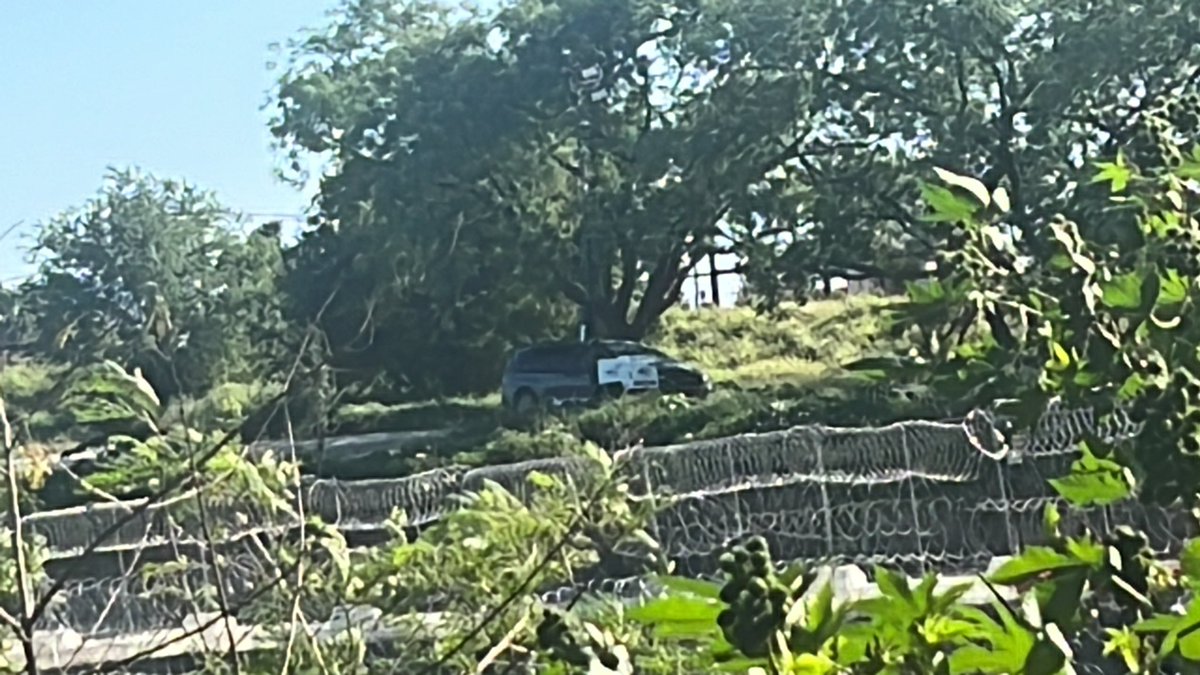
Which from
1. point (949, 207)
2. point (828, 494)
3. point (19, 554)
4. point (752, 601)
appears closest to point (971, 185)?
point (949, 207)

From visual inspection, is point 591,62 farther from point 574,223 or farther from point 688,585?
point 688,585

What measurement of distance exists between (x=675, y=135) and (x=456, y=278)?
1.60 m

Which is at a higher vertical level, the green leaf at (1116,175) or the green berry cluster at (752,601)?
the green leaf at (1116,175)

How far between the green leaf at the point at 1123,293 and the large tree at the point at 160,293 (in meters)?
0.63

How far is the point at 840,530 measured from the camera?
5336 mm

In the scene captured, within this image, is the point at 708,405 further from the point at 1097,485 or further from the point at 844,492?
the point at 1097,485

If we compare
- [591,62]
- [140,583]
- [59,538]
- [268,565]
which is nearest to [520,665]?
[268,565]

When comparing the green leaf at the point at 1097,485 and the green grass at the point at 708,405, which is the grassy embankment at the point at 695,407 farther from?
the green leaf at the point at 1097,485

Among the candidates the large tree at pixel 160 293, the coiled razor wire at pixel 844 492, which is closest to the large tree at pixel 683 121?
the coiled razor wire at pixel 844 492

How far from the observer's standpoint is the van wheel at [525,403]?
11047mm

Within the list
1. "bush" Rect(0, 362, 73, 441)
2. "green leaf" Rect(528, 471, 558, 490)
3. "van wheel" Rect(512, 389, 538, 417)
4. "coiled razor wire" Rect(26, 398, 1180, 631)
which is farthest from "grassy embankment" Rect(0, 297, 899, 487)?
"bush" Rect(0, 362, 73, 441)

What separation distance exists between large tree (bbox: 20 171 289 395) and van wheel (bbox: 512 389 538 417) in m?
6.55

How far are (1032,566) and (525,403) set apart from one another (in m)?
10.8

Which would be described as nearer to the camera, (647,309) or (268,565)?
(268,565)
